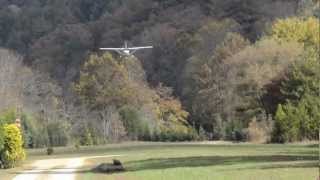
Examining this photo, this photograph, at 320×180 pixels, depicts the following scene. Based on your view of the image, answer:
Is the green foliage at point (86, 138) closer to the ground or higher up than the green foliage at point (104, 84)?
closer to the ground

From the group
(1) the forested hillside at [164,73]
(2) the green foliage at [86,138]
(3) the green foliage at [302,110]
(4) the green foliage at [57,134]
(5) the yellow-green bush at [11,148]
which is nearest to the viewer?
(5) the yellow-green bush at [11,148]

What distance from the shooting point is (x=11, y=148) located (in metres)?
45.1

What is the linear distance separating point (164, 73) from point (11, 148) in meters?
64.7

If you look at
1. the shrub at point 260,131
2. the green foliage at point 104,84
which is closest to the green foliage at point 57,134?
the green foliage at point 104,84

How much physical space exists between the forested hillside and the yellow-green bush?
12041mm

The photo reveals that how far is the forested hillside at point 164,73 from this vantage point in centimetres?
7331

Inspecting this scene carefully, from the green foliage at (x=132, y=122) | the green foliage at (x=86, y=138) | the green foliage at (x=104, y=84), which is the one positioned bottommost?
the green foliage at (x=86, y=138)

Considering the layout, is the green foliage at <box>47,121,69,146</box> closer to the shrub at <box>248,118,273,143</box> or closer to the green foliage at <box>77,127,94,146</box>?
the green foliage at <box>77,127,94,146</box>

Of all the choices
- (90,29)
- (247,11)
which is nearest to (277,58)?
(247,11)

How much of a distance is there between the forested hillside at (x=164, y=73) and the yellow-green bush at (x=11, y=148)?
1204 cm

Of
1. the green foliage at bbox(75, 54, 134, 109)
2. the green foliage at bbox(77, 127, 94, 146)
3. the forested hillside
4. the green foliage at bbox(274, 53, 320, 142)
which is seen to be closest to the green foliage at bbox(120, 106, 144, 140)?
the forested hillside

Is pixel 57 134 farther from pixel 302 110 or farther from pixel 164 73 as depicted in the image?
pixel 164 73

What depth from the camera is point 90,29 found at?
121062 mm

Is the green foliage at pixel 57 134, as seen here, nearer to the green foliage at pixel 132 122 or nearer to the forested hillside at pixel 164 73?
the forested hillside at pixel 164 73
